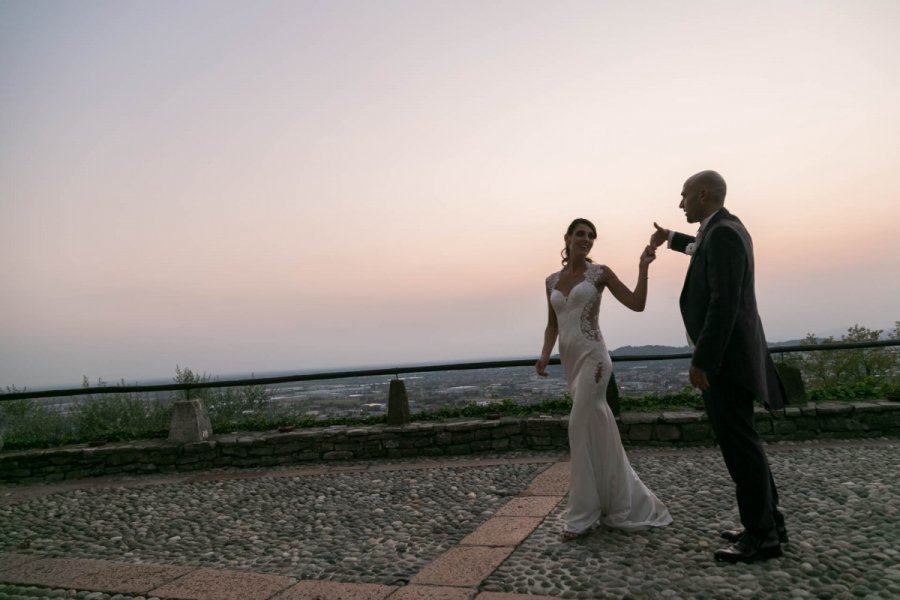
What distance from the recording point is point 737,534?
3.60 meters

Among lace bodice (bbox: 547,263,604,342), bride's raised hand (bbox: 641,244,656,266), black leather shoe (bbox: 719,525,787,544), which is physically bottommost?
black leather shoe (bbox: 719,525,787,544)

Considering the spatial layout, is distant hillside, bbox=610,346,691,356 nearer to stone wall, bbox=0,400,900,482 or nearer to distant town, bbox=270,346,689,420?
distant town, bbox=270,346,689,420

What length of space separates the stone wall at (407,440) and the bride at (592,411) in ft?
10.0

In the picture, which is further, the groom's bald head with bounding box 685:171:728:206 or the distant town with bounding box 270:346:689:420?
the distant town with bounding box 270:346:689:420

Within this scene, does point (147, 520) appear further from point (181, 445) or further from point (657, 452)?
point (657, 452)

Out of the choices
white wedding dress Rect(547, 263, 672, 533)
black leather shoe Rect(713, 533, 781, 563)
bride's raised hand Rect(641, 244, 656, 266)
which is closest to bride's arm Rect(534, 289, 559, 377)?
white wedding dress Rect(547, 263, 672, 533)

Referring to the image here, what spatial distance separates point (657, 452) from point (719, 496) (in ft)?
6.62

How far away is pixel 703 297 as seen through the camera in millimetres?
3520

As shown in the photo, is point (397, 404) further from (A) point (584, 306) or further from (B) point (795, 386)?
(B) point (795, 386)

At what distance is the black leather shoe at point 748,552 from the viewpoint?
129 inches

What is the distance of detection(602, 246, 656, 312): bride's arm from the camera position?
3.94m

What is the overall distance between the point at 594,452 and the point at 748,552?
1.12 metres

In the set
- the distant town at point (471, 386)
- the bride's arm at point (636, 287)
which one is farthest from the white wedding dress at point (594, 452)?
the distant town at point (471, 386)

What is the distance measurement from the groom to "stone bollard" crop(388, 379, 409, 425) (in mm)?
5005
